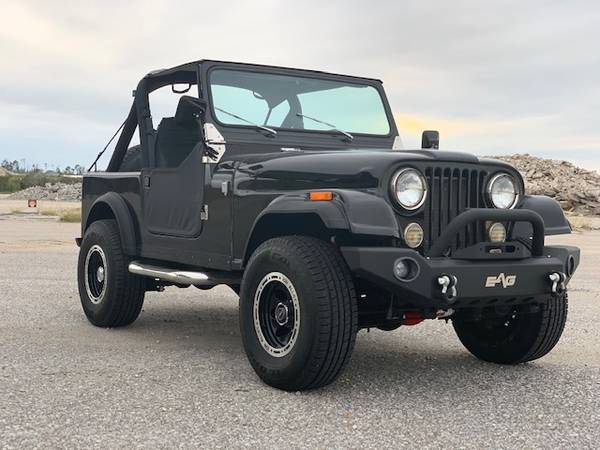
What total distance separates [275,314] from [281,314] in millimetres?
60

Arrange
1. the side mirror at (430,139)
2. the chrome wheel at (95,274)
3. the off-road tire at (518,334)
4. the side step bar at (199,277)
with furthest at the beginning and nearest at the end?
the chrome wheel at (95,274) → the side mirror at (430,139) → the side step bar at (199,277) → the off-road tire at (518,334)

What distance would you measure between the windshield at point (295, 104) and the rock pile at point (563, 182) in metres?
34.5

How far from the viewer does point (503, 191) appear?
479 centimetres

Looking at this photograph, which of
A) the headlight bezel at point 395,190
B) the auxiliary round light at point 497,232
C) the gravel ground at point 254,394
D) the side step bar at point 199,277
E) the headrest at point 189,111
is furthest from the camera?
the headrest at point 189,111

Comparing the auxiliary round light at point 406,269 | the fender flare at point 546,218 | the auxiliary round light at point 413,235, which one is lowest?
the auxiliary round light at point 406,269

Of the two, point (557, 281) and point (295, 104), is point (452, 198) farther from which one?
point (295, 104)

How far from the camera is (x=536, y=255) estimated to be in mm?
4676

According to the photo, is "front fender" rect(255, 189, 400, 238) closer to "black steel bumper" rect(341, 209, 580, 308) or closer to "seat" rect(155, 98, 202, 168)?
"black steel bumper" rect(341, 209, 580, 308)

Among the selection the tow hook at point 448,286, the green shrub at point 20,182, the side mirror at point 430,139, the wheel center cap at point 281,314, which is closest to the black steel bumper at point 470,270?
the tow hook at point 448,286

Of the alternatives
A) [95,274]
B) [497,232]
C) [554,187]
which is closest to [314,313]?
[497,232]

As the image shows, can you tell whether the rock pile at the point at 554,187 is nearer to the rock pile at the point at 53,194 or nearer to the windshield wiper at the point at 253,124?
the rock pile at the point at 53,194

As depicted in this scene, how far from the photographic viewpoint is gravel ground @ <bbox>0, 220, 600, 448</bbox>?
12.1 ft

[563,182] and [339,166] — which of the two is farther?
[563,182]

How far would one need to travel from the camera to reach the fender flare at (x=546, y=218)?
4.87 m
